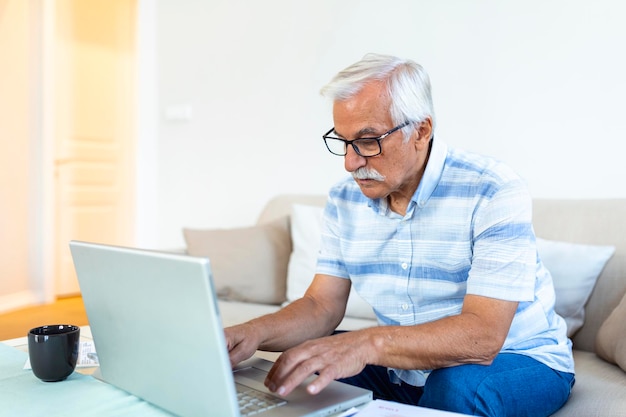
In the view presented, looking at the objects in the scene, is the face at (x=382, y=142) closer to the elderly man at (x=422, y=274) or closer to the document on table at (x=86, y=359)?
the elderly man at (x=422, y=274)

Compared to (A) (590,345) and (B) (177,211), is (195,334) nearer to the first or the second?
(A) (590,345)

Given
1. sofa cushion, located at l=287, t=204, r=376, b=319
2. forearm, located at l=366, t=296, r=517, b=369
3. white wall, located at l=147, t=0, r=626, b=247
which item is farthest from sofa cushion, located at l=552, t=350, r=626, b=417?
sofa cushion, located at l=287, t=204, r=376, b=319

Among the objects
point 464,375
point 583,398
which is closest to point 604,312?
point 583,398

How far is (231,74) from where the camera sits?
3.35 meters

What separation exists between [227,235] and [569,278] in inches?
51.3

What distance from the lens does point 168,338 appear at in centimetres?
85

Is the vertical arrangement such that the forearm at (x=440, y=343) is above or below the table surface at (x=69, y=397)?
above

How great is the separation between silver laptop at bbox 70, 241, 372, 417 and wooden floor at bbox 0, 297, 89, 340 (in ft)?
8.86

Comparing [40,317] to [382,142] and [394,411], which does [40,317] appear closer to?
[382,142]

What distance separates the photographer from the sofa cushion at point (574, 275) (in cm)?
181

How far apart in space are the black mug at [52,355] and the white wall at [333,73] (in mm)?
688

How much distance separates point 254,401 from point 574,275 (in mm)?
1180

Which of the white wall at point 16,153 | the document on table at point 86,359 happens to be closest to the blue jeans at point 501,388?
the document on table at point 86,359

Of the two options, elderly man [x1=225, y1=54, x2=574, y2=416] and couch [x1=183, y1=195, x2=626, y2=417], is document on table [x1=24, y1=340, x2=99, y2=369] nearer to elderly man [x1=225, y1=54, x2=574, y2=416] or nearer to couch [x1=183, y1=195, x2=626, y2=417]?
elderly man [x1=225, y1=54, x2=574, y2=416]
